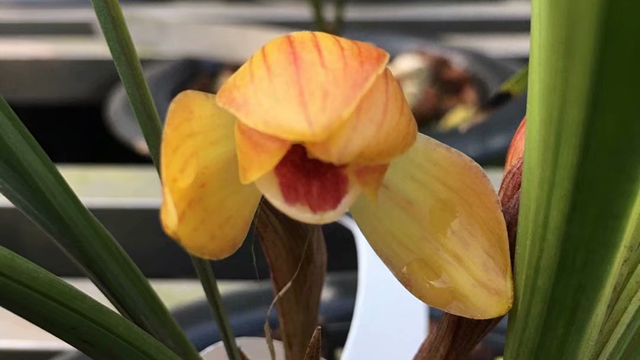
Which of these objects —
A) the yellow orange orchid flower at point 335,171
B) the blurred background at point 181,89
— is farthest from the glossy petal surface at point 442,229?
the blurred background at point 181,89

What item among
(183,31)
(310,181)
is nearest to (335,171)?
(310,181)

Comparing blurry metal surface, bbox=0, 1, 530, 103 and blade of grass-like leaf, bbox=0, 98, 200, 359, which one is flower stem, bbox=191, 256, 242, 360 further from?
blurry metal surface, bbox=0, 1, 530, 103

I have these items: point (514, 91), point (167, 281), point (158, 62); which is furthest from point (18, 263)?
point (158, 62)

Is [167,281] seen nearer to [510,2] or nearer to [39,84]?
[39,84]

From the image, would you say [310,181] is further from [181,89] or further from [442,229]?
[181,89]

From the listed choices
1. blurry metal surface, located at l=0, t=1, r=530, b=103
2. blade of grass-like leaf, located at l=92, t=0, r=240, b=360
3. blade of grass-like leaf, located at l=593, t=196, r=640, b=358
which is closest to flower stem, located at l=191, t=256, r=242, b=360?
blade of grass-like leaf, located at l=92, t=0, r=240, b=360

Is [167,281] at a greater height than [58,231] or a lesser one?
lesser
